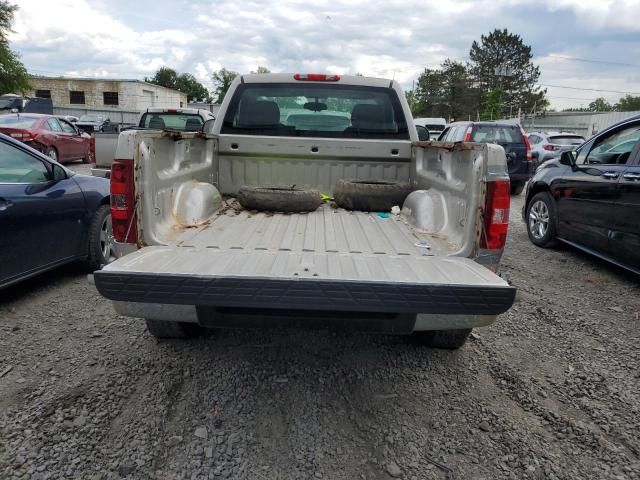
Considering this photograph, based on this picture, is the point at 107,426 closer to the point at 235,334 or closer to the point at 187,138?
the point at 235,334

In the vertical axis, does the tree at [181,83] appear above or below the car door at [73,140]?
above

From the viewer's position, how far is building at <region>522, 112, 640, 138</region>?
1444 inches

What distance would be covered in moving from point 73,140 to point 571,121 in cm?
5218

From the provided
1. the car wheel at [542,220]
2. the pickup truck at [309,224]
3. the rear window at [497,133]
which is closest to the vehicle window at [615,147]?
the car wheel at [542,220]

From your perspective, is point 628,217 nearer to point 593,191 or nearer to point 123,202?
point 593,191

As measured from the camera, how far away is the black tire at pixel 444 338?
135 inches

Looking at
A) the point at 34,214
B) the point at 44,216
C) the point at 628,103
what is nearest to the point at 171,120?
the point at 44,216

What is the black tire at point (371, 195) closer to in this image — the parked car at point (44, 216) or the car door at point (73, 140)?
the parked car at point (44, 216)

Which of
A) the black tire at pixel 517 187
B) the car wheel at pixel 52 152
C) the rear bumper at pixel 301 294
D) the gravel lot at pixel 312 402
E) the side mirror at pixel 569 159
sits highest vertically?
the side mirror at pixel 569 159

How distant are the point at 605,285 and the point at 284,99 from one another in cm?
402

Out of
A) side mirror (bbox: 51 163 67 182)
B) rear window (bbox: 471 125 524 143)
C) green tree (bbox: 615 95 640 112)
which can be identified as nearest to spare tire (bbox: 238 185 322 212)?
side mirror (bbox: 51 163 67 182)

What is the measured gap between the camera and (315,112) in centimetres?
477

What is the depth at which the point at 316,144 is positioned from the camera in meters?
4.40

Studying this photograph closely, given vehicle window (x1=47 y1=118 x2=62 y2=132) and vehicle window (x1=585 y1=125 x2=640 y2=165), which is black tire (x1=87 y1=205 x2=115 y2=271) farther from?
vehicle window (x1=47 y1=118 x2=62 y2=132)
